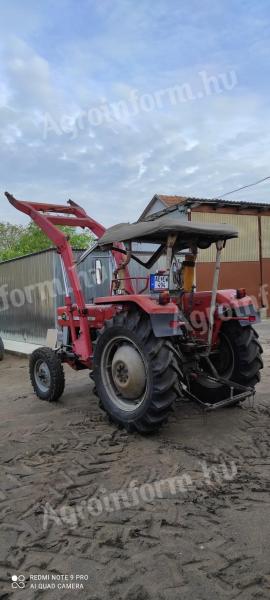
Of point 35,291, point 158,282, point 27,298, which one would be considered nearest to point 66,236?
point 158,282

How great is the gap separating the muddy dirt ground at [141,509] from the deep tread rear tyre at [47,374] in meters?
0.73

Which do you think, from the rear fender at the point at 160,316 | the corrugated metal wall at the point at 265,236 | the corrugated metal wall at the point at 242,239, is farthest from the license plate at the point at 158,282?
the corrugated metal wall at the point at 265,236

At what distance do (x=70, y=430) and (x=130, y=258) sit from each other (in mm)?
1873

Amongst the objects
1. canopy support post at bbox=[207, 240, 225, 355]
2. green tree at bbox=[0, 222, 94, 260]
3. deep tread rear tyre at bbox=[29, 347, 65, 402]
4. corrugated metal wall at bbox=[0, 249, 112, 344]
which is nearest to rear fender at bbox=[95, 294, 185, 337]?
canopy support post at bbox=[207, 240, 225, 355]

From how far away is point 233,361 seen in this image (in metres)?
5.15

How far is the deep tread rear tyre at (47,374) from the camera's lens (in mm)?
5836

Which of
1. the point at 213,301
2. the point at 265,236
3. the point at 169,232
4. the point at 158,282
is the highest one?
the point at 265,236

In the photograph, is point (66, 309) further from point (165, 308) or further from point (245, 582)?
point (245, 582)

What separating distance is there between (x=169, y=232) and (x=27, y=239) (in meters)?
23.2

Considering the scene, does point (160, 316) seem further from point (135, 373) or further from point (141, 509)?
point (141, 509)

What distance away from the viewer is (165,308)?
4.20 metres

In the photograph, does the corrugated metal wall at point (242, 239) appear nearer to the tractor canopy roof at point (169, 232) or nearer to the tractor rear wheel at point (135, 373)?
the tractor canopy roof at point (169, 232)

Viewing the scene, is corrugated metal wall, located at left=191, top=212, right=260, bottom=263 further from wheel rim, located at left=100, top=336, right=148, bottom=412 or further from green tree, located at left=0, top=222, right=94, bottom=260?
wheel rim, located at left=100, top=336, right=148, bottom=412

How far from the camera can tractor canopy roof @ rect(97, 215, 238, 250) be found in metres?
4.39
